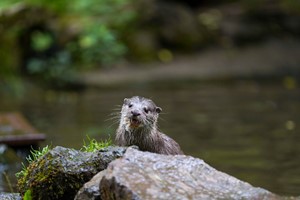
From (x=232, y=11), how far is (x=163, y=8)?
2040mm

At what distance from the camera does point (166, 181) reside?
415 cm

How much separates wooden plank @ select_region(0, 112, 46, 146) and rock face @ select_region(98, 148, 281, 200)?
12.2ft

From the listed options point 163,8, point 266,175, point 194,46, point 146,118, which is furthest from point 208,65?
point 146,118

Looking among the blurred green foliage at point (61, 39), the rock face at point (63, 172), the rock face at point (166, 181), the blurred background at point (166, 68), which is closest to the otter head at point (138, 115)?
the rock face at point (63, 172)

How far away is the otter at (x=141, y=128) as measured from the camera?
5.25m

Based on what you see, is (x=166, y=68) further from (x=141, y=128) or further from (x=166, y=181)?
(x=166, y=181)

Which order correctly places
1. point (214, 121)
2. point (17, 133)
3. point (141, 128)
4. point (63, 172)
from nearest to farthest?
point (63, 172)
point (141, 128)
point (17, 133)
point (214, 121)

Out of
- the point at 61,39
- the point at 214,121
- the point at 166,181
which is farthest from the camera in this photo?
the point at 61,39

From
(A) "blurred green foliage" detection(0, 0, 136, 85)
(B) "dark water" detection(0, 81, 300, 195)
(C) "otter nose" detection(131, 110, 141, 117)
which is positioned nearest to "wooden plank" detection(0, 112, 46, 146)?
(B) "dark water" detection(0, 81, 300, 195)

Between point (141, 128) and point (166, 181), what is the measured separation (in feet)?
3.96

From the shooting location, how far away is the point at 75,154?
490 cm

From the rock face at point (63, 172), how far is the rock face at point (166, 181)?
352 mm

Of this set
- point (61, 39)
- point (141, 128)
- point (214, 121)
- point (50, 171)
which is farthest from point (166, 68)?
point (50, 171)

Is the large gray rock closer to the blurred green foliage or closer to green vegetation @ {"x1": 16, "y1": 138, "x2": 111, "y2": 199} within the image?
green vegetation @ {"x1": 16, "y1": 138, "x2": 111, "y2": 199}
